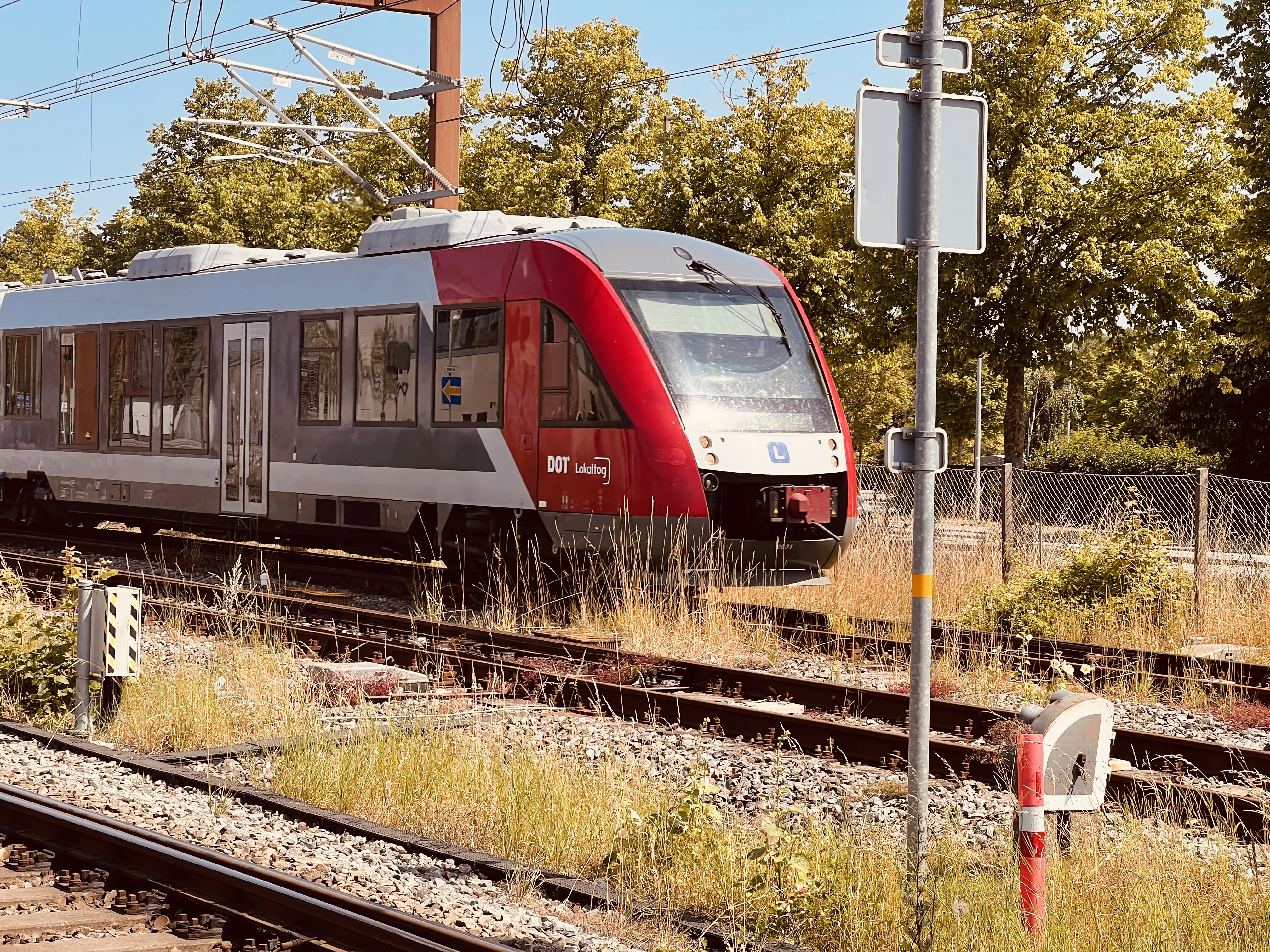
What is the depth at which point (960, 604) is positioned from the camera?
1445 cm

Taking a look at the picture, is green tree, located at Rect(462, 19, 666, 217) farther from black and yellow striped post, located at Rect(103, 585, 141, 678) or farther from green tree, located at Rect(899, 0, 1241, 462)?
black and yellow striped post, located at Rect(103, 585, 141, 678)

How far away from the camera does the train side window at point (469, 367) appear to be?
1388cm

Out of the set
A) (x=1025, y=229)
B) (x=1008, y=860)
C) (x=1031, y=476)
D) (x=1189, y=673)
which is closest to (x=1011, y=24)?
(x=1025, y=229)

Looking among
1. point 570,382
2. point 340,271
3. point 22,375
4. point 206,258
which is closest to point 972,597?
point 570,382

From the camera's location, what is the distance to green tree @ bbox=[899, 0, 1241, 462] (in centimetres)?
2506

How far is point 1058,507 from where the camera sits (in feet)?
69.3

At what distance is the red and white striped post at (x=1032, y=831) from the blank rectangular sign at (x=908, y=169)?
1810 millimetres

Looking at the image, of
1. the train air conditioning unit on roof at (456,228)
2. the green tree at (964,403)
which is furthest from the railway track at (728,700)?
the green tree at (964,403)

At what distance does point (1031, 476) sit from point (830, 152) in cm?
733

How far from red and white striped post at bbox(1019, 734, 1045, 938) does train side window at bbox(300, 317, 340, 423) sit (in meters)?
11.6

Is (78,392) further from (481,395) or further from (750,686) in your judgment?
(750,686)

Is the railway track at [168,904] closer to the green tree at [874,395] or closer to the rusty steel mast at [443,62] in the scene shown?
the rusty steel mast at [443,62]

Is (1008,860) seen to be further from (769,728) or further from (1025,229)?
(1025,229)

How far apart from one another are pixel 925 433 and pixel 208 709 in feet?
16.2
